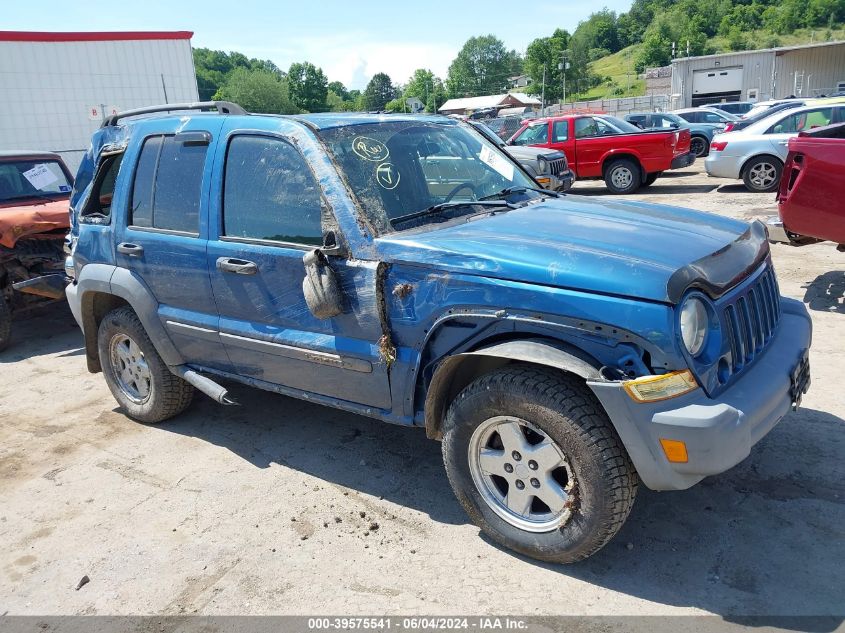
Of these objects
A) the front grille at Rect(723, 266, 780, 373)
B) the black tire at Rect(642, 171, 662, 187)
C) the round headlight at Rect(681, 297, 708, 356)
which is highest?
the round headlight at Rect(681, 297, 708, 356)

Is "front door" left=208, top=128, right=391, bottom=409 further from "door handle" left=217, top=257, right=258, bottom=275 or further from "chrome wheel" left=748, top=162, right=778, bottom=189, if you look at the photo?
"chrome wheel" left=748, top=162, right=778, bottom=189

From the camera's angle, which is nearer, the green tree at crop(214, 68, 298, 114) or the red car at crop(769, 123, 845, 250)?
the red car at crop(769, 123, 845, 250)

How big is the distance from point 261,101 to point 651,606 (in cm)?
9073

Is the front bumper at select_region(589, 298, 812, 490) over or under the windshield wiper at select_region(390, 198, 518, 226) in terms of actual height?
under

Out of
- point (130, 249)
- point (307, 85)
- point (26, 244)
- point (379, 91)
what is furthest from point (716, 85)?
point (379, 91)

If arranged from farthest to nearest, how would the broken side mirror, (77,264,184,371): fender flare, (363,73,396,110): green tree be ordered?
1. (363,73,396,110): green tree
2. (77,264,184,371): fender flare
3. the broken side mirror

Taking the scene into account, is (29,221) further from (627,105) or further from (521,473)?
(627,105)

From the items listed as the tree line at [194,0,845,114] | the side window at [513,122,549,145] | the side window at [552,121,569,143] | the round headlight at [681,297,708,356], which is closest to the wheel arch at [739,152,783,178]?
the side window at [552,121,569,143]

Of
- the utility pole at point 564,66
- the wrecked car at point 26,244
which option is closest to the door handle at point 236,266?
the wrecked car at point 26,244

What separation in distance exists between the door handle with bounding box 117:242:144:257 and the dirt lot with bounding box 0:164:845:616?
1.28 metres

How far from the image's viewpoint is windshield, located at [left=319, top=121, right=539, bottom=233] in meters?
3.42

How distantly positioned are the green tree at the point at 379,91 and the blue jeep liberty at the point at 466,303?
5124 inches

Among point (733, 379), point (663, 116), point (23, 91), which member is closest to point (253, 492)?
point (733, 379)

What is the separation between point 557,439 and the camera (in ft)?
9.13
